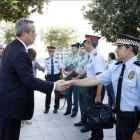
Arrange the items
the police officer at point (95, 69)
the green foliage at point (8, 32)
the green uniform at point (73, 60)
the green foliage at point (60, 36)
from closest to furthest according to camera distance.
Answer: the police officer at point (95, 69)
the green uniform at point (73, 60)
the green foliage at point (8, 32)
the green foliage at point (60, 36)

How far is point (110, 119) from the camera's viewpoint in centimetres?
277

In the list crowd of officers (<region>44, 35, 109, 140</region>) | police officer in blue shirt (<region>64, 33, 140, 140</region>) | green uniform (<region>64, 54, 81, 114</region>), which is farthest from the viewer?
green uniform (<region>64, 54, 81, 114</region>)

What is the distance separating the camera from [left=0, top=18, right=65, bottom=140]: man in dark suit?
2309 mm

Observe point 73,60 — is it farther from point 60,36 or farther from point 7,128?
point 60,36

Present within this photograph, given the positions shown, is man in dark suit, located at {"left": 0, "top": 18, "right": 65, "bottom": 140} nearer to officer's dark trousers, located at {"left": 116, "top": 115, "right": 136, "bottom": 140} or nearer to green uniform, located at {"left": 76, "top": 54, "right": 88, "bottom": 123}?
officer's dark trousers, located at {"left": 116, "top": 115, "right": 136, "bottom": 140}

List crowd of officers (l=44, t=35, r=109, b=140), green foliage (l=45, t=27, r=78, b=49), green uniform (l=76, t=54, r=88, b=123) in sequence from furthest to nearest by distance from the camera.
Answer: green foliage (l=45, t=27, r=78, b=49) < green uniform (l=76, t=54, r=88, b=123) < crowd of officers (l=44, t=35, r=109, b=140)

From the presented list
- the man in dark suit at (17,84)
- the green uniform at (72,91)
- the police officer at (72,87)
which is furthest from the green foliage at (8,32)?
the man in dark suit at (17,84)

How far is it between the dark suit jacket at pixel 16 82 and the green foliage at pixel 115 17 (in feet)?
9.20

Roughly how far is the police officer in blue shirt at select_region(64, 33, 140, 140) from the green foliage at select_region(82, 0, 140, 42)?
6.94 ft

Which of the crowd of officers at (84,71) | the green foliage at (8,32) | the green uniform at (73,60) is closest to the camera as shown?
the crowd of officers at (84,71)

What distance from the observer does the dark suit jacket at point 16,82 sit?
2297 millimetres

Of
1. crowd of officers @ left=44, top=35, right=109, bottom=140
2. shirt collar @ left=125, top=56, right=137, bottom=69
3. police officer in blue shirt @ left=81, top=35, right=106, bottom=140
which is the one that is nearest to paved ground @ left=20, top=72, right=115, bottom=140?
crowd of officers @ left=44, top=35, right=109, bottom=140

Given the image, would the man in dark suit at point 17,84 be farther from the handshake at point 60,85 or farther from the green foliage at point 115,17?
the green foliage at point 115,17

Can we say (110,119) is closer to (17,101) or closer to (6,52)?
(17,101)
